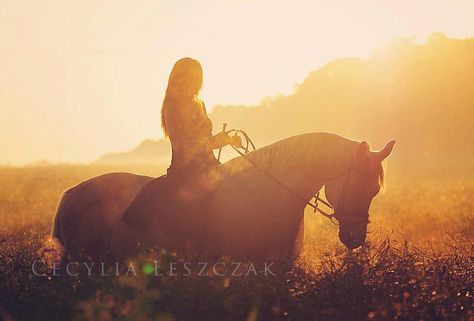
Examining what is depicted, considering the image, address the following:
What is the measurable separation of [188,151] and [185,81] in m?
0.78

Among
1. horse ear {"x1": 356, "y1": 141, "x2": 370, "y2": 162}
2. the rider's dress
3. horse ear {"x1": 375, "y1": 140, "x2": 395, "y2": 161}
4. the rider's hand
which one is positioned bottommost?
the rider's dress

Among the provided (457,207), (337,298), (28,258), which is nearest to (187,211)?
(337,298)

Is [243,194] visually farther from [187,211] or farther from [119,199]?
[119,199]

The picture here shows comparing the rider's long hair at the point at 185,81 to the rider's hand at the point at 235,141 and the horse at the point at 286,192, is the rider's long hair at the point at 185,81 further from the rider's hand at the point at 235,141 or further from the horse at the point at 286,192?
the horse at the point at 286,192

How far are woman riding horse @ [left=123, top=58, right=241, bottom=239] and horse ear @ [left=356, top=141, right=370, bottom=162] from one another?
132 centimetres

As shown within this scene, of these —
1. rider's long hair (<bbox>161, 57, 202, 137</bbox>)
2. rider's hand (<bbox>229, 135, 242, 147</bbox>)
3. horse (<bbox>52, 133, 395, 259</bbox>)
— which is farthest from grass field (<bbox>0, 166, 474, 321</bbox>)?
rider's long hair (<bbox>161, 57, 202, 137</bbox>)

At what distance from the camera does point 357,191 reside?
6652mm

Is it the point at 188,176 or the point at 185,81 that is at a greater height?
the point at 185,81

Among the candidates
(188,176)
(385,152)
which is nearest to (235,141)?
(188,176)

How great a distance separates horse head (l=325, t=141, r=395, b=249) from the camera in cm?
660

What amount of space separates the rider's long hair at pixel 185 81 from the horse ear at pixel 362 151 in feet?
6.28

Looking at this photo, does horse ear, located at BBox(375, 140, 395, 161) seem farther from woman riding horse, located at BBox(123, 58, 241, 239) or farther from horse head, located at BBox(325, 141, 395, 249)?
woman riding horse, located at BBox(123, 58, 241, 239)

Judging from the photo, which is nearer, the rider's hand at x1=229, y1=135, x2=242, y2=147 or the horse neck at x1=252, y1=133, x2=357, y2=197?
the rider's hand at x1=229, y1=135, x2=242, y2=147

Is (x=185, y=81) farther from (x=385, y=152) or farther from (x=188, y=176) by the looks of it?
(x=385, y=152)
